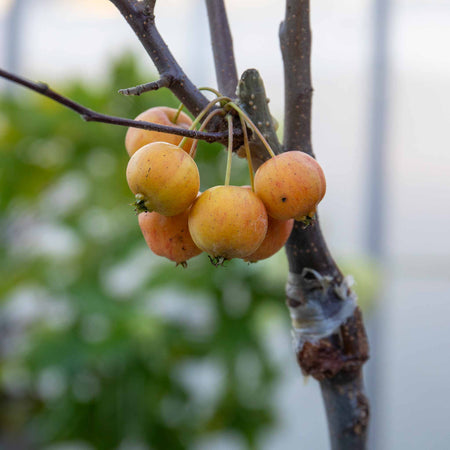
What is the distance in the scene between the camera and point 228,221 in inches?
11.2

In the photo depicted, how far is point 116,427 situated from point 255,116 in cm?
119

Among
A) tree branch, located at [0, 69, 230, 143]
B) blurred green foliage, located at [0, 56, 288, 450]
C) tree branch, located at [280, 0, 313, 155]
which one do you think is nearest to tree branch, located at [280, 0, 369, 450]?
tree branch, located at [280, 0, 313, 155]

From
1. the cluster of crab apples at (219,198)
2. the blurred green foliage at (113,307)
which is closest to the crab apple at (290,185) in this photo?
the cluster of crab apples at (219,198)

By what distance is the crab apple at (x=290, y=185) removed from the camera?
0.97ft

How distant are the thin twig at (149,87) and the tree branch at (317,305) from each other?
0.30 feet

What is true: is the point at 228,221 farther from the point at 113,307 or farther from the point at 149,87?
the point at 113,307

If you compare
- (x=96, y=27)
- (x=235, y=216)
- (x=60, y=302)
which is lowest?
(x=60, y=302)

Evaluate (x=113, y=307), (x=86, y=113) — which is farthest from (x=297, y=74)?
(x=113, y=307)

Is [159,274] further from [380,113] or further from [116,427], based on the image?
[380,113]

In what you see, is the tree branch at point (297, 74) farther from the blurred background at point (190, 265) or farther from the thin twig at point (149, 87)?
the blurred background at point (190, 265)

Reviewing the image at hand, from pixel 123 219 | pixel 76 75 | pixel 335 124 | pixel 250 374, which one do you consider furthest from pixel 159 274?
pixel 335 124

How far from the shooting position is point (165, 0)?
7.14 ft

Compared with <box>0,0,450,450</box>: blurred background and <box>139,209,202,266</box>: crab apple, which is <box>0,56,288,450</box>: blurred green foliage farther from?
<box>139,209,202,266</box>: crab apple

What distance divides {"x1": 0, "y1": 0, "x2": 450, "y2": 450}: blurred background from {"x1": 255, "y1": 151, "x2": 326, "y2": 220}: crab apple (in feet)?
3.17
